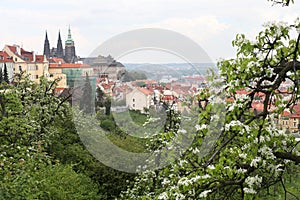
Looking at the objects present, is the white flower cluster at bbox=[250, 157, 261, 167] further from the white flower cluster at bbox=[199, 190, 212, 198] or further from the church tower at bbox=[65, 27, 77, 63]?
the church tower at bbox=[65, 27, 77, 63]

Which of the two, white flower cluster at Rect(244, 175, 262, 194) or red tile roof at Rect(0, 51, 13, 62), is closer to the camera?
white flower cluster at Rect(244, 175, 262, 194)

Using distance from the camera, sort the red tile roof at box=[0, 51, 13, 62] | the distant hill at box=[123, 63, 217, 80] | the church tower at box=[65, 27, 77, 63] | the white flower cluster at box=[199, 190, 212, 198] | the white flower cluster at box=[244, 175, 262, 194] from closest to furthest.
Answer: the white flower cluster at box=[199, 190, 212, 198]
the white flower cluster at box=[244, 175, 262, 194]
the distant hill at box=[123, 63, 217, 80]
the red tile roof at box=[0, 51, 13, 62]
the church tower at box=[65, 27, 77, 63]

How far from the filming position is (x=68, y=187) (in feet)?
29.8

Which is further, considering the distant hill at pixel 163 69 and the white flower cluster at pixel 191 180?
the distant hill at pixel 163 69

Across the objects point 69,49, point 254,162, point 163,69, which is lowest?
point 254,162

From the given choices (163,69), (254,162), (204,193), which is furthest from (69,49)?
(204,193)

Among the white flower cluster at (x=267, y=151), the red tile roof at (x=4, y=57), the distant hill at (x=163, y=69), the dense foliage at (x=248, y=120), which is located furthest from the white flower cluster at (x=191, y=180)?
the red tile roof at (x=4, y=57)

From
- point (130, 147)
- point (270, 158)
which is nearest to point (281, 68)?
point (270, 158)

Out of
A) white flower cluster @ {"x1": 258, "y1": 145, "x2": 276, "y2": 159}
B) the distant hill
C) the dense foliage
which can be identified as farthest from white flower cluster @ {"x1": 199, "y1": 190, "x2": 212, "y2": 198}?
the distant hill

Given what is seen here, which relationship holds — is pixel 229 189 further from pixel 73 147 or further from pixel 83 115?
pixel 83 115

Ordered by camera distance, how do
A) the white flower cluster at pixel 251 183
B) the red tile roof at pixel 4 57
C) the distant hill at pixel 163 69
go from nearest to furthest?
the white flower cluster at pixel 251 183, the distant hill at pixel 163 69, the red tile roof at pixel 4 57

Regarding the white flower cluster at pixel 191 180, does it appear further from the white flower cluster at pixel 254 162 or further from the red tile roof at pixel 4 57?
the red tile roof at pixel 4 57

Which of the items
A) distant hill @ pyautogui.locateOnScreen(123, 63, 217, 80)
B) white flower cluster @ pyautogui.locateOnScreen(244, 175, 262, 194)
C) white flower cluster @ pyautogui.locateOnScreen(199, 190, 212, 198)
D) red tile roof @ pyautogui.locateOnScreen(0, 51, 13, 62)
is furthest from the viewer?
red tile roof @ pyautogui.locateOnScreen(0, 51, 13, 62)

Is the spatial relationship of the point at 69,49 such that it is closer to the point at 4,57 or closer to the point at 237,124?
the point at 4,57
